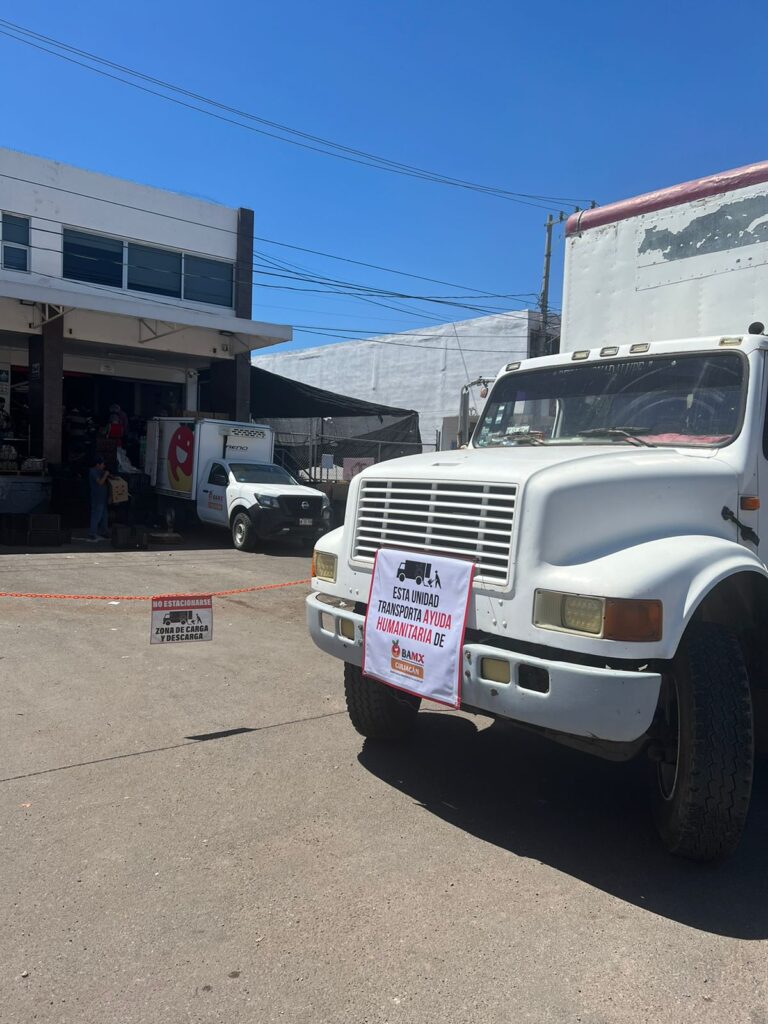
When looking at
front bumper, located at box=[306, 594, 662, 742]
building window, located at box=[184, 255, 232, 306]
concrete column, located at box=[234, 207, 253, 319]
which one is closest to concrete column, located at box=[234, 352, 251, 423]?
concrete column, located at box=[234, 207, 253, 319]

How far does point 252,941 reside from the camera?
2.92m

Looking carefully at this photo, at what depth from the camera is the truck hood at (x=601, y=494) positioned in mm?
3463

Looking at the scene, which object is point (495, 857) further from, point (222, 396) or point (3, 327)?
point (222, 396)

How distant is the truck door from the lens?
52.0ft

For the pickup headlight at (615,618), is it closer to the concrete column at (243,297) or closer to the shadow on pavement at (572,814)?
the shadow on pavement at (572,814)

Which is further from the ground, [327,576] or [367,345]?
[367,345]

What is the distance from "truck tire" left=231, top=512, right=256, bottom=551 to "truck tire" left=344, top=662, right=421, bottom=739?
1019 cm

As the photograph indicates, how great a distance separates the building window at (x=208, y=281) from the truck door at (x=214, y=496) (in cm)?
601

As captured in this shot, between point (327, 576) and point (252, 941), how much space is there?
6.53 ft

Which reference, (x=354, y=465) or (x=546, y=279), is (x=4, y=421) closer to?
(x=354, y=465)

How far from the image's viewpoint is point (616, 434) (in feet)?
14.8

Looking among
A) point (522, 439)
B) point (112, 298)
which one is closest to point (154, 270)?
point (112, 298)

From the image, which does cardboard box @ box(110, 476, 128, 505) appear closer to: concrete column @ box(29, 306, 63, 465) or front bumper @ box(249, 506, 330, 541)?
front bumper @ box(249, 506, 330, 541)

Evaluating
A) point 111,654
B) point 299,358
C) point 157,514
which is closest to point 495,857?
point 111,654
